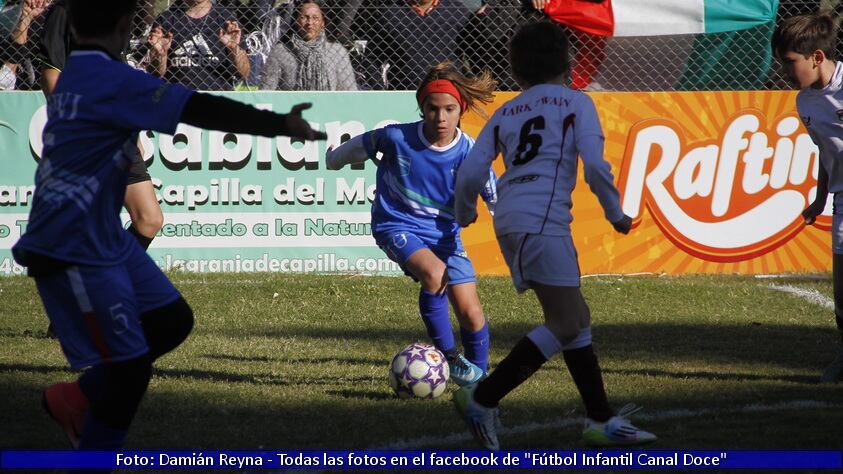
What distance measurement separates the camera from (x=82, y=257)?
3.58 m

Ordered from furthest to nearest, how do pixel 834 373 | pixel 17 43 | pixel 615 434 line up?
pixel 17 43, pixel 834 373, pixel 615 434

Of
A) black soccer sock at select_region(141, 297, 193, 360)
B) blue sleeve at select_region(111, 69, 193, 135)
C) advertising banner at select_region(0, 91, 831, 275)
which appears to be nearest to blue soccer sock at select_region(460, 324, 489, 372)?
black soccer sock at select_region(141, 297, 193, 360)

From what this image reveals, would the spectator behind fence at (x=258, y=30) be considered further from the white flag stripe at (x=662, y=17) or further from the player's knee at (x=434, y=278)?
the player's knee at (x=434, y=278)

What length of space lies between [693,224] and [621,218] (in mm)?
6808

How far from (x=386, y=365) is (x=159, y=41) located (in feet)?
17.1

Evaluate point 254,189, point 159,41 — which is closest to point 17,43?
point 159,41

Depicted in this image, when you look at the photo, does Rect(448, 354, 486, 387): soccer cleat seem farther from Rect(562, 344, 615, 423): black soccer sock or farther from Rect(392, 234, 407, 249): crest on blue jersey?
Rect(562, 344, 615, 423): black soccer sock

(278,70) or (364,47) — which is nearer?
(278,70)

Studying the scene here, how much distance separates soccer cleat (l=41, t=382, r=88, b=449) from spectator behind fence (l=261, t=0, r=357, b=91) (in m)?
6.87

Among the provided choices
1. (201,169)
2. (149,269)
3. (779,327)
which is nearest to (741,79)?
(779,327)

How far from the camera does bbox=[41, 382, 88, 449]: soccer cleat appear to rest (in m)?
4.08

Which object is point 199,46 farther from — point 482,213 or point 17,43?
point 482,213

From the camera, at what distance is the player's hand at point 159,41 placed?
34.4 ft

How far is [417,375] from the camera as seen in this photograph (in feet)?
18.0
